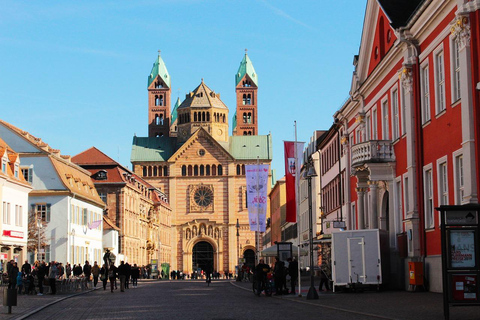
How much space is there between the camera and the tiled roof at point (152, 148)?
14375 cm

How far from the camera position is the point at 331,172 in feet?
206

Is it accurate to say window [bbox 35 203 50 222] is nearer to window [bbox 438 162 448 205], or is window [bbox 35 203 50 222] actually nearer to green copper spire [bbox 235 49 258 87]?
window [bbox 438 162 448 205]

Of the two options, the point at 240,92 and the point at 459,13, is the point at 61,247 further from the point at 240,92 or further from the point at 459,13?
the point at 240,92

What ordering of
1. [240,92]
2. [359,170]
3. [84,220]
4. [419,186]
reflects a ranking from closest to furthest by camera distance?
[419,186], [359,170], [84,220], [240,92]

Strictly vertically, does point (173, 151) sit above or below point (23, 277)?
above

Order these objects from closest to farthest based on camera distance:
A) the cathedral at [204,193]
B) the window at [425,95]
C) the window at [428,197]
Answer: the window at [428,197]
the window at [425,95]
the cathedral at [204,193]

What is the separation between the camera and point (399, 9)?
39.5 meters

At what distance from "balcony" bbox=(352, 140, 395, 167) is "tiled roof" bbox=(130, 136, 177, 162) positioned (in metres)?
105

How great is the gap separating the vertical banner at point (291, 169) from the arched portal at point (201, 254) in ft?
309

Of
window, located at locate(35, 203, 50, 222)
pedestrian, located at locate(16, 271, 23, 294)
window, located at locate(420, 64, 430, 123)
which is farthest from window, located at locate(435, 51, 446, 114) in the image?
window, located at locate(35, 203, 50, 222)

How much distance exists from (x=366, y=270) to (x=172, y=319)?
47.2ft

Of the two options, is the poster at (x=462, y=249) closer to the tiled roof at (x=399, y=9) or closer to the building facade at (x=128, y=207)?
the tiled roof at (x=399, y=9)

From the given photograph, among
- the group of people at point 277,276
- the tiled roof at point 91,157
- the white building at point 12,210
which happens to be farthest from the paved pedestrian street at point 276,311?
the tiled roof at point 91,157

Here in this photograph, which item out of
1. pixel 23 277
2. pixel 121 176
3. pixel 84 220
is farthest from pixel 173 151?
pixel 23 277
